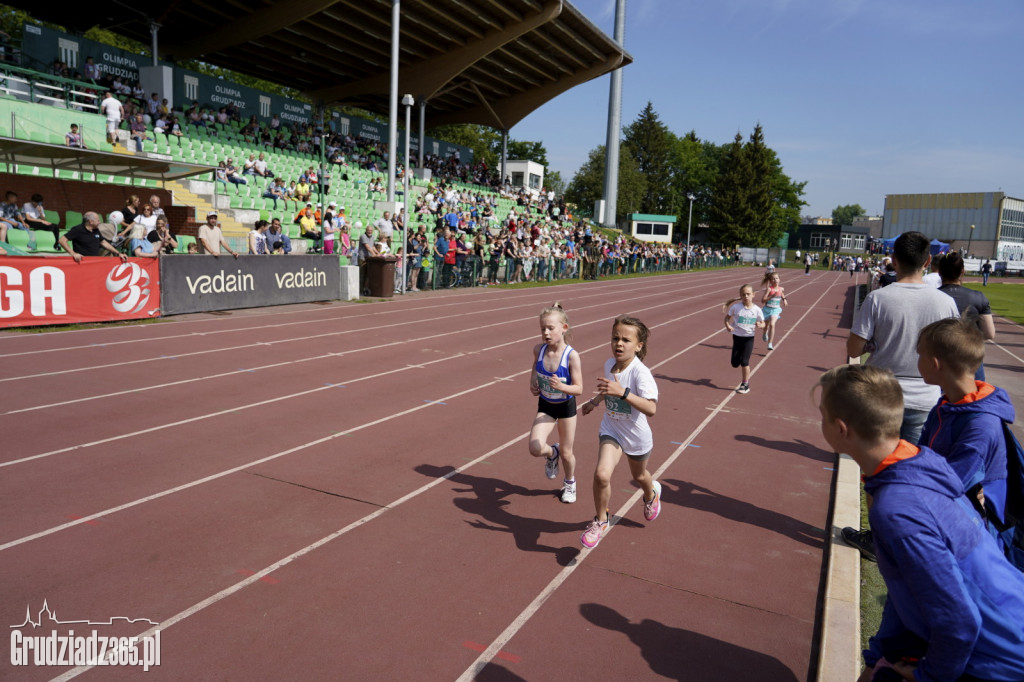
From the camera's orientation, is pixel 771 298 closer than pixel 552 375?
No

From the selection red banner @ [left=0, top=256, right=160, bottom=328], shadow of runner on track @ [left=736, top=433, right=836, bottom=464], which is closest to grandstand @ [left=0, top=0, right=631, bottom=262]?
red banner @ [left=0, top=256, right=160, bottom=328]

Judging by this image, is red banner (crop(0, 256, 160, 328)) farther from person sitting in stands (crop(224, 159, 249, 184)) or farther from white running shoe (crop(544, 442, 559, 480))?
person sitting in stands (crop(224, 159, 249, 184))

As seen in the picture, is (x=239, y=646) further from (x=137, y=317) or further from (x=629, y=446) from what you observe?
(x=137, y=317)

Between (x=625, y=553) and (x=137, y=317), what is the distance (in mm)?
12722

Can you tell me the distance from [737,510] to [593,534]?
1.65m

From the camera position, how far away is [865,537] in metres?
4.98

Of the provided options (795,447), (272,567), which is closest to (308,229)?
(795,447)

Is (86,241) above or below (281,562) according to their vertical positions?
above

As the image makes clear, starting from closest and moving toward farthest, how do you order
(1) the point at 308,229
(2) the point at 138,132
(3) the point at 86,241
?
(3) the point at 86,241 < (1) the point at 308,229 < (2) the point at 138,132

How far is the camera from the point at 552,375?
5641 millimetres

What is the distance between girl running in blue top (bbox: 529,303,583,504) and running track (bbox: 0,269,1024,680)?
0.34 meters

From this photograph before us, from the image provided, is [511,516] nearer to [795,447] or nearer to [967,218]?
[795,447]

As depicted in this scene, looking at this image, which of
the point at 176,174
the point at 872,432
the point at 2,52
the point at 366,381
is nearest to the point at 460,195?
the point at 176,174

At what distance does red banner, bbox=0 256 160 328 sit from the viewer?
39.4ft
